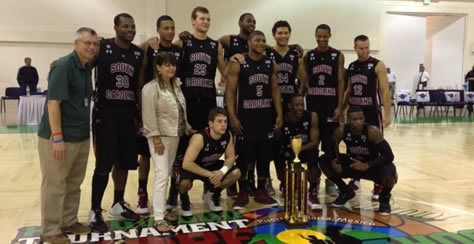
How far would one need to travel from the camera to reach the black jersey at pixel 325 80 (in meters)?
4.82

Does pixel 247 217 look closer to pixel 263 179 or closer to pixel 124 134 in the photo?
pixel 263 179

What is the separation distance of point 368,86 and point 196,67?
191 centimetres

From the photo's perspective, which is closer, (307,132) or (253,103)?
Result: (253,103)

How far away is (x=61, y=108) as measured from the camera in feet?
10.9

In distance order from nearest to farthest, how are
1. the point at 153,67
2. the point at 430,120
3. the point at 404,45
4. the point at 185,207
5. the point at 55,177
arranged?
the point at 55,177
the point at 153,67
the point at 185,207
the point at 430,120
the point at 404,45

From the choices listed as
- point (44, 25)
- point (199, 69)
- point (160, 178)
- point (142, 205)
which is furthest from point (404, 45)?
point (160, 178)

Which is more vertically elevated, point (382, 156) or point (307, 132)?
point (307, 132)

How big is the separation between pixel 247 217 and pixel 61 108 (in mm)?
1949

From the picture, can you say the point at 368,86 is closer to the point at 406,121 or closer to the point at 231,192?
the point at 231,192

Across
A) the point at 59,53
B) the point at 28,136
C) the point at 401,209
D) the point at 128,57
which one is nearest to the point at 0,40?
the point at 59,53

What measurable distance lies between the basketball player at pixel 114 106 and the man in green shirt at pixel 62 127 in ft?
0.85

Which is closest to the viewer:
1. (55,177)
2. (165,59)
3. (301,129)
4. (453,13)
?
(55,177)

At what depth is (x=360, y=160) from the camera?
173 inches

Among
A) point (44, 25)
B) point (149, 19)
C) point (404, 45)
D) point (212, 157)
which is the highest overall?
point (149, 19)
